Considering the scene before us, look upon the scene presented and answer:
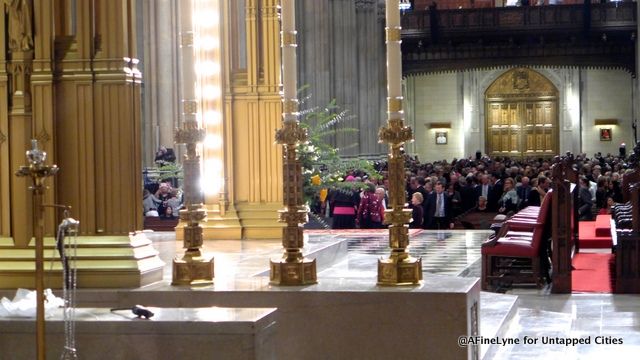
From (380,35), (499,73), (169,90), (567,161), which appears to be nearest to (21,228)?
(567,161)

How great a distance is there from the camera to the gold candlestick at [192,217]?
8.38m

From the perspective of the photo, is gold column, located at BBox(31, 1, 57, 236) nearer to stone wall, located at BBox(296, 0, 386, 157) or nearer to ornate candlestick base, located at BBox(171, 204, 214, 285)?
ornate candlestick base, located at BBox(171, 204, 214, 285)

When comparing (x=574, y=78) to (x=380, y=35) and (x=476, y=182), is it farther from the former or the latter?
(x=476, y=182)

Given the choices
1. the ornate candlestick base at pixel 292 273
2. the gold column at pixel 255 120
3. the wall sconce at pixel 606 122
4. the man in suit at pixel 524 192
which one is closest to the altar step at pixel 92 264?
the ornate candlestick base at pixel 292 273

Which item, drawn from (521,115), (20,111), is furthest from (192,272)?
(521,115)

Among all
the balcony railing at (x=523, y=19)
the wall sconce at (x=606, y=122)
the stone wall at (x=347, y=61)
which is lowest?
the wall sconce at (x=606, y=122)

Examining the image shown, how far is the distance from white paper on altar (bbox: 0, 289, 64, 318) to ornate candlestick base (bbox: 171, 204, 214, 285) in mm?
1203

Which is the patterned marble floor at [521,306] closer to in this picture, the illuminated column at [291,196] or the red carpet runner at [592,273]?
the red carpet runner at [592,273]

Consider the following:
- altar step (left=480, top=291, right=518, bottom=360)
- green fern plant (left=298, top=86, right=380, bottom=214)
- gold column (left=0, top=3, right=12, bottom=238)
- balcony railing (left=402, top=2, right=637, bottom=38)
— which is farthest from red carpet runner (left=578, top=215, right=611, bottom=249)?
balcony railing (left=402, top=2, right=637, bottom=38)

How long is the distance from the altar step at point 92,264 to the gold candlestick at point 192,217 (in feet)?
0.99

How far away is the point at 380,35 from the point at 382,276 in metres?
36.0

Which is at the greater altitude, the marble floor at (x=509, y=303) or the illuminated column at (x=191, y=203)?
the illuminated column at (x=191, y=203)

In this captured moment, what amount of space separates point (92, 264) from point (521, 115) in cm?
4273

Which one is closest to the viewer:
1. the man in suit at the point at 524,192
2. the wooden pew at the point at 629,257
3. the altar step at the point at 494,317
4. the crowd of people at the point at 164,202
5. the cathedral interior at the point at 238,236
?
the cathedral interior at the point at 238,236
